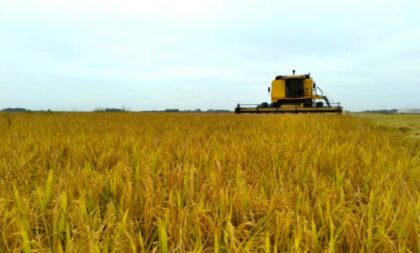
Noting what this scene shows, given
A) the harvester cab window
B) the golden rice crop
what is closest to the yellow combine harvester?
the harvester cab window

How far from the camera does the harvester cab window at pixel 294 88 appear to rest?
21391 mm

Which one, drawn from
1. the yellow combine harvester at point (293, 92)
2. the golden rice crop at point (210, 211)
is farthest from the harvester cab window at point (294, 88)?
the golden rice crop at point (210, 211)

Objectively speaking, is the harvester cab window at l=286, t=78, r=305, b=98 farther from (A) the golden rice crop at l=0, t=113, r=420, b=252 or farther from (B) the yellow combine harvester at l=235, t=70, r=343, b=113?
(A) the golden rice crop at l=0, t=113, r=420, b=252

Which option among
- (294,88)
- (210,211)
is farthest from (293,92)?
(210,211)

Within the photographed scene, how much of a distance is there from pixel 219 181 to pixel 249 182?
1.01 feet

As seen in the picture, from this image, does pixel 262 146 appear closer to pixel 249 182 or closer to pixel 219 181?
pixel 249 182

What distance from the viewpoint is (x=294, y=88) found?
70.3 feet

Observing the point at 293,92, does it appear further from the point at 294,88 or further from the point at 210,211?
the point at 210,211

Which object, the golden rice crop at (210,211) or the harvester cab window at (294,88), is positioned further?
the harvester cab window at (294,88)

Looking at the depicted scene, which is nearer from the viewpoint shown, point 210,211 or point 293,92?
point 210,211

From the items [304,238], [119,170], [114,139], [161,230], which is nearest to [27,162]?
[119,170]

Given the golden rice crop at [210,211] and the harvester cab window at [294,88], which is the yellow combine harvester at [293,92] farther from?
the golden rice crop at [210,211]

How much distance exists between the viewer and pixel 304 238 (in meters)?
1.36

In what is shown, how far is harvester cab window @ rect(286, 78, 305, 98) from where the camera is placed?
842 inches
